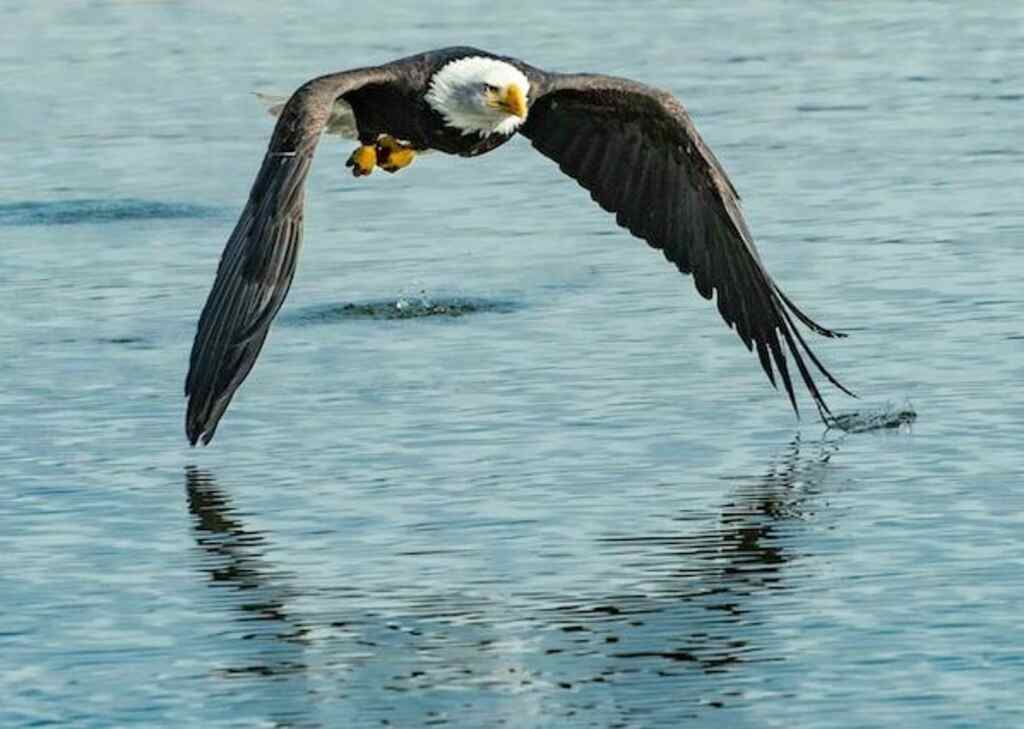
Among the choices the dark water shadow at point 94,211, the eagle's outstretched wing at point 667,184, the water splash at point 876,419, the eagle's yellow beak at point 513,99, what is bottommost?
the water splash at point 876,419

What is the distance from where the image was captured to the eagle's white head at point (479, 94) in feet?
31.4

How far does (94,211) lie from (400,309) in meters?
2.99

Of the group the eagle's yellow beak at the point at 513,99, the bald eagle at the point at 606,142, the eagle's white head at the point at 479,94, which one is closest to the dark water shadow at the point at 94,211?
the bald eagle at the point at 606,142

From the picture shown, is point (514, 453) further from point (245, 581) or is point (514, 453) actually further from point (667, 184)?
point (245, 581)

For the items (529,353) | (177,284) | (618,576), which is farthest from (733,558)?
(177,284)

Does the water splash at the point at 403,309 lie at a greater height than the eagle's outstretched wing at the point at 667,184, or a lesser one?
lesser

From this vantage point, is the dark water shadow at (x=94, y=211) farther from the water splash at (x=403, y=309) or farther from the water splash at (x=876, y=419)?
the water splash at (x=876, y=419)

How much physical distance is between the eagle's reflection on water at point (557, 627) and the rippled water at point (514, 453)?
0.05 feet

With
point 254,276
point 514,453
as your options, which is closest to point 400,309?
point 514,453

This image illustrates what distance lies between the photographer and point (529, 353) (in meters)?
11.2

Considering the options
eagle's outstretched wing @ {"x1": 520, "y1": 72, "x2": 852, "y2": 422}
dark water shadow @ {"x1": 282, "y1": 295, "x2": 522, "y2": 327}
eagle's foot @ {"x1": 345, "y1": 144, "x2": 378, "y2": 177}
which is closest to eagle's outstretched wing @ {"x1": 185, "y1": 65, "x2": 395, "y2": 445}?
eagle's foot @ {"x1": 345, "y1": 144, "x2": 378, "y2": 177}

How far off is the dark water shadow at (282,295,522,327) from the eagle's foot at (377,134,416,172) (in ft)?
6.14

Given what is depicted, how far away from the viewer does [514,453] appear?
9719 mm

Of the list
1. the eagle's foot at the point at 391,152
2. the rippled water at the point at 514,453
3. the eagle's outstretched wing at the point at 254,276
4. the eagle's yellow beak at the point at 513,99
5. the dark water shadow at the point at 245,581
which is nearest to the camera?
the rippled water at the point at 514,453
